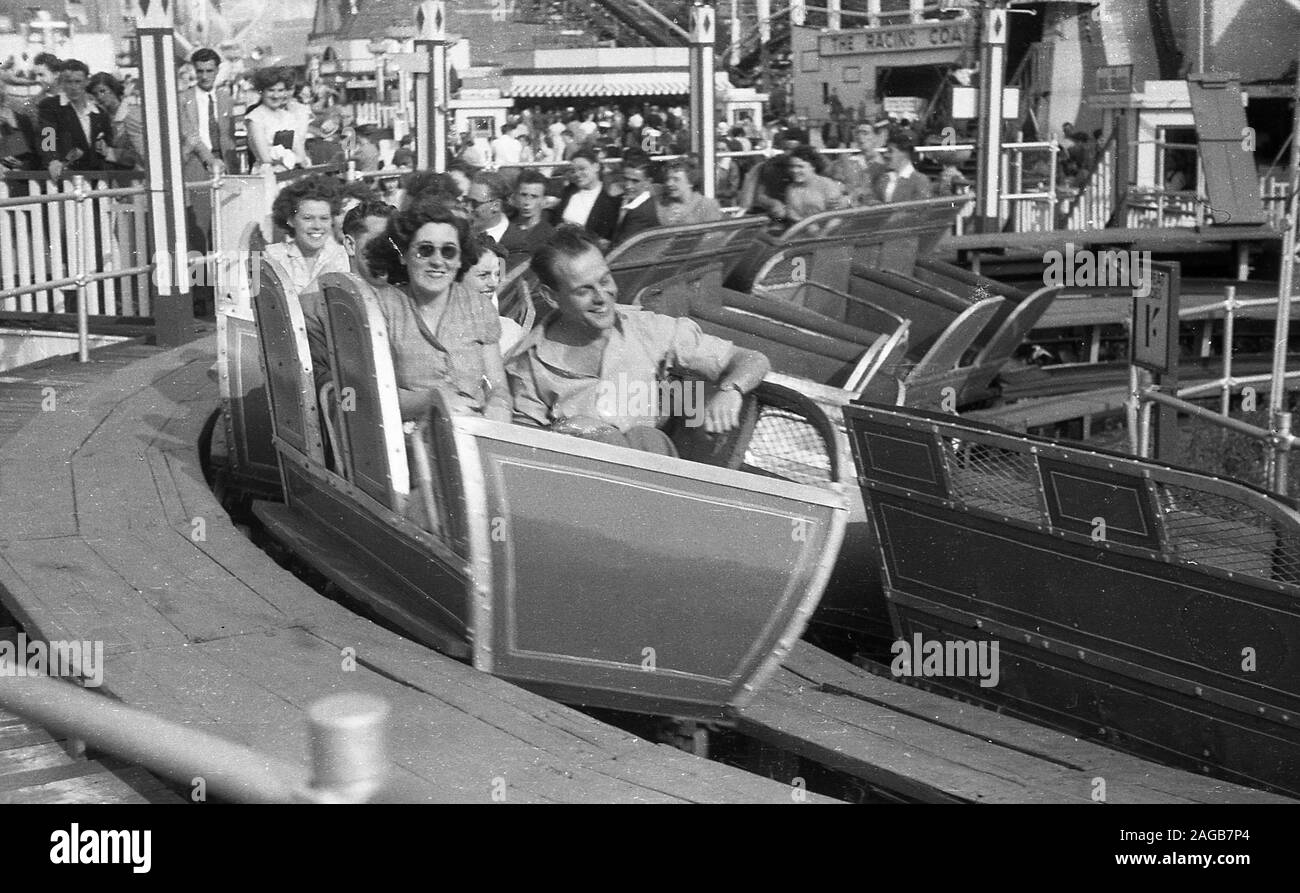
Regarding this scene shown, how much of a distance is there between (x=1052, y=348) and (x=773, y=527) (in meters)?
10.8

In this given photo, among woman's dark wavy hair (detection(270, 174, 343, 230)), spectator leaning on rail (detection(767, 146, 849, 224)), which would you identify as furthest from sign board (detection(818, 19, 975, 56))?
woman's dark wavy hair (detection(270, 174, 343, 230))

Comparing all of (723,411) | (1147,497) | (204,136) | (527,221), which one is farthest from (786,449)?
(204,136)

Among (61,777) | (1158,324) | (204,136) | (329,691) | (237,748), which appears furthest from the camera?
(204,136)

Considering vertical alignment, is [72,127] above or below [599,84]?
below

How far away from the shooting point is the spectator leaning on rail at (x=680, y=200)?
10.7 m

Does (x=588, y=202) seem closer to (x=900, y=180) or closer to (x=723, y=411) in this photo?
(x=900, y=180)

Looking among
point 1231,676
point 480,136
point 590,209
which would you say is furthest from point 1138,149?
point 1231,676

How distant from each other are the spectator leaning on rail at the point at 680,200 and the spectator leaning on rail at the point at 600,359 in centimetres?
528

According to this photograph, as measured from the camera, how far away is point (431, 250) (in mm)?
5484

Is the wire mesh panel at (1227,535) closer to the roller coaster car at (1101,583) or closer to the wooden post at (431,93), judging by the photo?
the roller coaster car at (1101,583)

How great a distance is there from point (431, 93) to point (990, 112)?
568 centimetres

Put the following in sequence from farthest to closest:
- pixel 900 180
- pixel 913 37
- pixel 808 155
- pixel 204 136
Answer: pixel 913 37 → pixel 900 180 → pixel 808 155 → pixel 204 136

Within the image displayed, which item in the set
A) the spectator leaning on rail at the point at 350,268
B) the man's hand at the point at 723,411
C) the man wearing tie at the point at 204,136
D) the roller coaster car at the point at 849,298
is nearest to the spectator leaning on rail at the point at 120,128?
the man wearing tie at the point at 204,136
